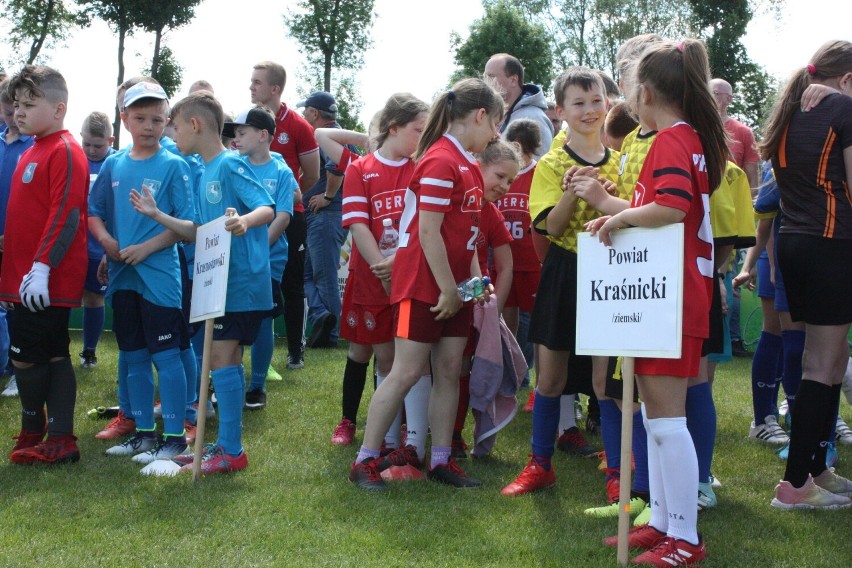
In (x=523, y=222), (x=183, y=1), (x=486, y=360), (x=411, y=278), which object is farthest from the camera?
(x=183, y=1)

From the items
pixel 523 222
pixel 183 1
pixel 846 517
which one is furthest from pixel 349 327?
pixel 183 1

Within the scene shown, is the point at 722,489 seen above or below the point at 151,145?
below

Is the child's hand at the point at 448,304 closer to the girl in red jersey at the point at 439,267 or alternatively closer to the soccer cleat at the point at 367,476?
the girl in red jersey at the point at 439,267

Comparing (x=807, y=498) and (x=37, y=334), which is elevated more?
(x=37, y=334)

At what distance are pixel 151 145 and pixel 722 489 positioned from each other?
3.56 metres

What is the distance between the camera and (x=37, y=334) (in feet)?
16.6

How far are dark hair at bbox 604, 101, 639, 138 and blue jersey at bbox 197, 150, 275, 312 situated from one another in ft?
6.08

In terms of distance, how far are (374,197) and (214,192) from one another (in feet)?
2.81

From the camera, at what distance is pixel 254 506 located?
13.9ft

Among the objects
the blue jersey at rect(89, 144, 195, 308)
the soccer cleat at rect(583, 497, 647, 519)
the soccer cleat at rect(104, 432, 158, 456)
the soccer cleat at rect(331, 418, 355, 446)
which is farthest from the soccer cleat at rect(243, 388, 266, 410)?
the soccer cleat at rect(583, 497, 647, 519)

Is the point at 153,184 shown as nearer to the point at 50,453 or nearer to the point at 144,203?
the point at 144,203

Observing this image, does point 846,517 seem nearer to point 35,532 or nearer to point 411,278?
point 411,278

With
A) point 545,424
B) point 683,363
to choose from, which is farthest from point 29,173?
point 683,363

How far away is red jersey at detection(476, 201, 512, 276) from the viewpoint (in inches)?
209
